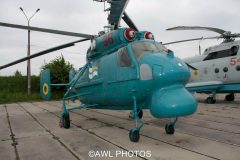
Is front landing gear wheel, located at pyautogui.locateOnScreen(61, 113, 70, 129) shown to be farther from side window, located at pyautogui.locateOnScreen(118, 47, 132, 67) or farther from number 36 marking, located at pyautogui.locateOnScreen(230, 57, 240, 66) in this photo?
number 36 marking, located at pyautogui.locateOnScreen(230, 57, 240, 66)

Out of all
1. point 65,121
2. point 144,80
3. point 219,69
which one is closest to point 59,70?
point 219,69

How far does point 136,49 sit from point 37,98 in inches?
788

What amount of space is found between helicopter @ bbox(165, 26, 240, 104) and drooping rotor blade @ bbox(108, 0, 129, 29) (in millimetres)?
7133

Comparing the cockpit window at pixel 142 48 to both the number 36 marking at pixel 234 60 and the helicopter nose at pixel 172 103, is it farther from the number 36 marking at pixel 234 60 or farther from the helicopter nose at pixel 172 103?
the number 36 marking at pixel 234 60

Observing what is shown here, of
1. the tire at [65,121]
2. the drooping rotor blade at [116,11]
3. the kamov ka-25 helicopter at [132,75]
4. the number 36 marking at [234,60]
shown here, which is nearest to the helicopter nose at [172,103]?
the kamov ka-25 helicopter at [132,75]

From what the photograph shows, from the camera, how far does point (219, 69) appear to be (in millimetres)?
15539

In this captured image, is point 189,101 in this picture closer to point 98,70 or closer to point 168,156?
point 168,156

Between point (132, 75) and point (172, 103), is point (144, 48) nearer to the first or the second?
point (132, 75)

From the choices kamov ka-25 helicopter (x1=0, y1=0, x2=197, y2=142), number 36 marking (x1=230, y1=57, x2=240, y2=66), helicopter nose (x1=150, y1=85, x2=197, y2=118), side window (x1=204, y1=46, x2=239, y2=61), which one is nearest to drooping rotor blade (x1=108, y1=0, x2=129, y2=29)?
kamov ka-25 helicopter (x1=0, y1=0, x2=197, y2=142)

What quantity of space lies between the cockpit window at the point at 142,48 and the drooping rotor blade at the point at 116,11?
1200 millimetres

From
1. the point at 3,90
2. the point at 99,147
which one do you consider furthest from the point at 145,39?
the point at 3,90

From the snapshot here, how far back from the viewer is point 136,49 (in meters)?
6.50

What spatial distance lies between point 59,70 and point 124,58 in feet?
67.1

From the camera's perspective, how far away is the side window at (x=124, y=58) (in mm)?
6555
